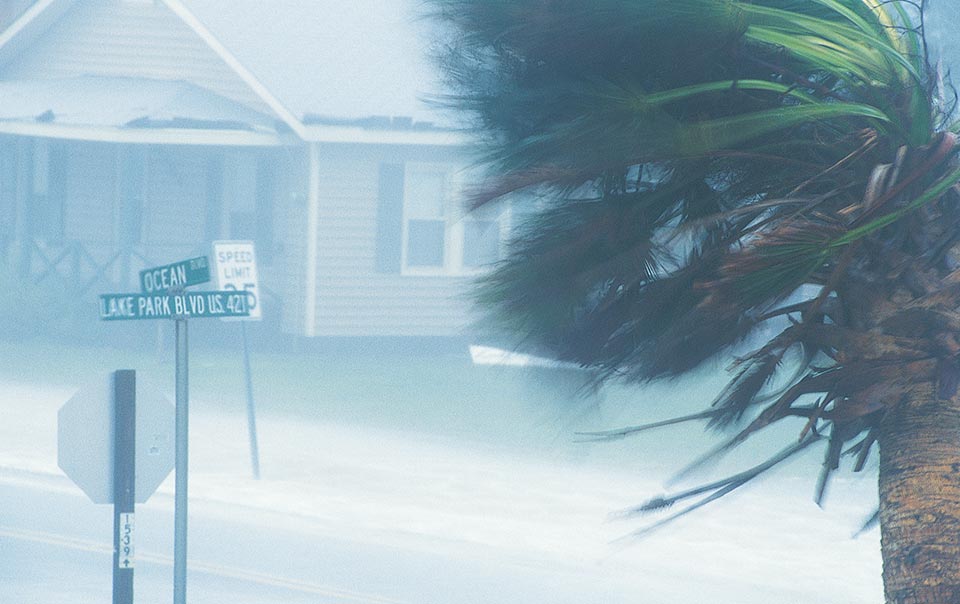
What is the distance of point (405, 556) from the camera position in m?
10.3

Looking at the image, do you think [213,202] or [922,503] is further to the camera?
[213,202]

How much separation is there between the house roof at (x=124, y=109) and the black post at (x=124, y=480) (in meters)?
15.6

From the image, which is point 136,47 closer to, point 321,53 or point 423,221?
point 321,53

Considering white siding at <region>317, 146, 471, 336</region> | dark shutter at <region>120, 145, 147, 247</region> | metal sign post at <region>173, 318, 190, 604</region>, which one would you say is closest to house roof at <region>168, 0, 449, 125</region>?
white siding at <region>317, 146, 471, 336</region>

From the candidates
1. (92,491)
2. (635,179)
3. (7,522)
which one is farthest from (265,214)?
(635,179)

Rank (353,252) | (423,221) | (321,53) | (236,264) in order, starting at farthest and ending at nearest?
(321,53)
(423,221)
(353,252)
(236,264)

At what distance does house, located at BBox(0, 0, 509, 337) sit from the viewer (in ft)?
68.1

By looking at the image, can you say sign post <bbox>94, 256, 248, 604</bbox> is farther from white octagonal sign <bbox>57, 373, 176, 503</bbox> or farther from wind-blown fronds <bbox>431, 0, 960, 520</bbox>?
wind-blown fronds <bbox>431, 0, 960, 520</bbox>

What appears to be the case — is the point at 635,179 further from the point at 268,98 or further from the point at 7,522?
the point at 268,98

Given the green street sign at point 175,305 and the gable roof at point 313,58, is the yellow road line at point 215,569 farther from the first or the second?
the gable roof at point 313,58

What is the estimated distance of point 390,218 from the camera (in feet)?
69.4

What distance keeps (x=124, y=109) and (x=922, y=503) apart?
1980cm

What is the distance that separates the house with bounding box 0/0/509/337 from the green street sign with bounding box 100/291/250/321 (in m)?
14.9

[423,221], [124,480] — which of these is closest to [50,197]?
[423,221]
